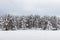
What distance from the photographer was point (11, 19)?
5.71 ft

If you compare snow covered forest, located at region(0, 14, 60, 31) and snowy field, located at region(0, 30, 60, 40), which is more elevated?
snow covered forest, located at region(0, 14, 60, 31)

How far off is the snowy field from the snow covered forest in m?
0.07

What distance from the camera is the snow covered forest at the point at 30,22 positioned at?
173 cm

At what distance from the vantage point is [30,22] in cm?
177

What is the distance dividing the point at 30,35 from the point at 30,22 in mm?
228

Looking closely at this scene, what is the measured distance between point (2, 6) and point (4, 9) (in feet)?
0.22

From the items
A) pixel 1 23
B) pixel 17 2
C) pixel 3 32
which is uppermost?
pixel 17 2

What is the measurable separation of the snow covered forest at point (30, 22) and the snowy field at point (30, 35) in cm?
7

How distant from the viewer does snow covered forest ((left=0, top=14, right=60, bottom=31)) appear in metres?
1.73

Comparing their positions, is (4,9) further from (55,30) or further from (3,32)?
(55,30)

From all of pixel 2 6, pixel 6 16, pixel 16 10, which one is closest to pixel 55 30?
pixel 16 10

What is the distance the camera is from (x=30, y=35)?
177cm

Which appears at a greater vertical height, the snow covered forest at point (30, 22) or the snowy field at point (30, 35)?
the snow covered forest at point (30, 22)

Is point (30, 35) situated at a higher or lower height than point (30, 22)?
lower
